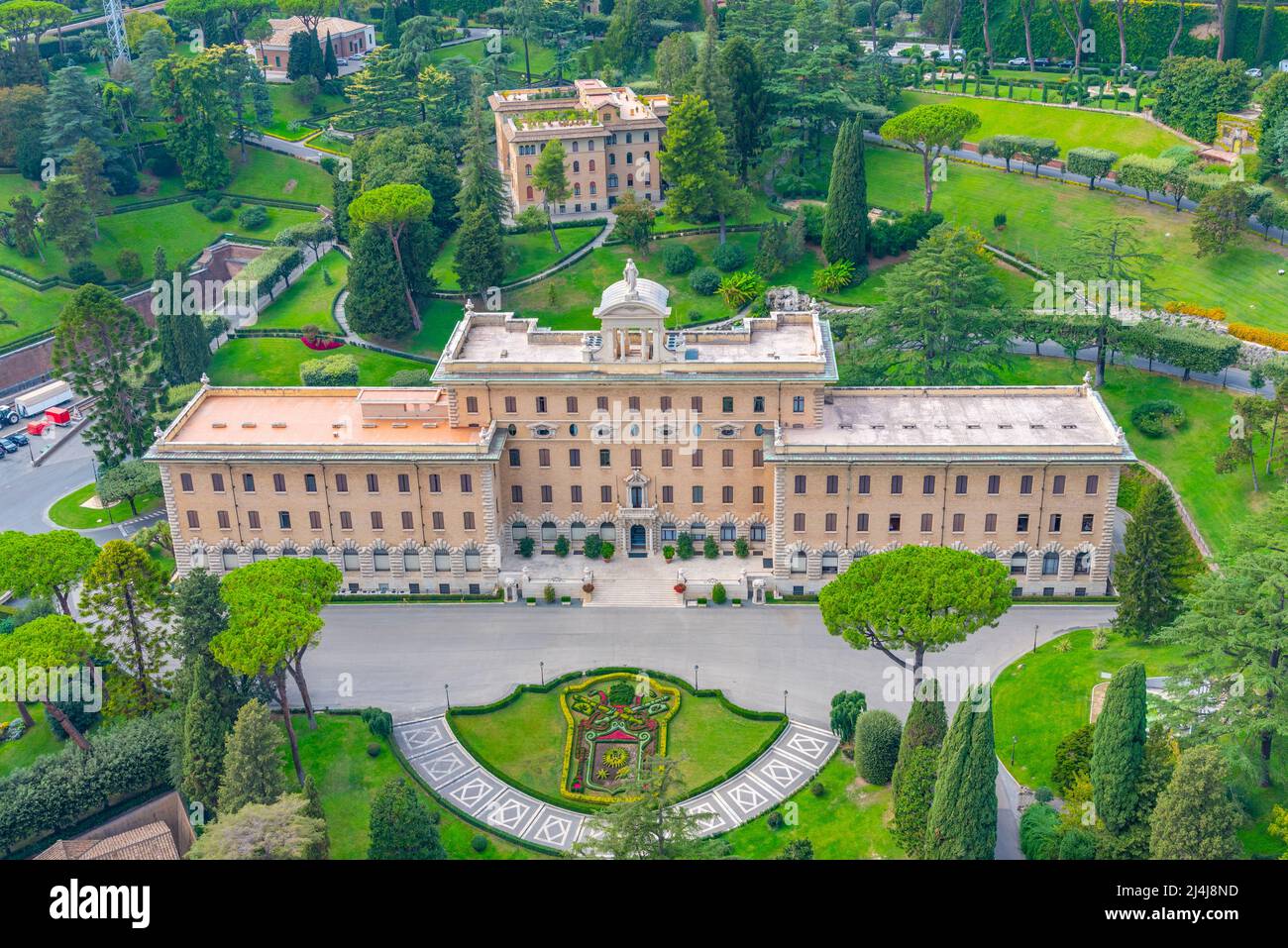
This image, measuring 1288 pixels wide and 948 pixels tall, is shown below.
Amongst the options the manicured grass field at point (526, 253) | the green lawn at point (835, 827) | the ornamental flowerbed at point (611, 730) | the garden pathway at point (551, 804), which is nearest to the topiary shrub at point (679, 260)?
the manicured grass field at point (526, 253)

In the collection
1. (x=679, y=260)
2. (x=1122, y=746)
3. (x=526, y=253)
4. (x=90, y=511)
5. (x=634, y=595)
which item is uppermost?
(x=679, y=260)

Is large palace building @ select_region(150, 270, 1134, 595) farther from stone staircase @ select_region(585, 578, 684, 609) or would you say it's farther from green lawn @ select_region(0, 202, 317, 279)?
green lawn @ select_region(0, 202, 317, 279)

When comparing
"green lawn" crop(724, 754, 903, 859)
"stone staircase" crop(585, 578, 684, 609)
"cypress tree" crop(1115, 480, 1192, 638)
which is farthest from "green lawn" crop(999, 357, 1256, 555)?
"stone staircase" crop(585, 578, 684, 609)

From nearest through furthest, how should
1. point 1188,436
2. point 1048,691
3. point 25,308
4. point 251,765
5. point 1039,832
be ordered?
point 251,765
point 1039,832
point 1048,691
point 1188,436
point 25,308

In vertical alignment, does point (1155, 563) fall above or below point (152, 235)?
below

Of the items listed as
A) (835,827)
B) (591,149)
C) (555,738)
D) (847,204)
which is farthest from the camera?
(591,149)

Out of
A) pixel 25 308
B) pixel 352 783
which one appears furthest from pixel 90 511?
pixel 352 783

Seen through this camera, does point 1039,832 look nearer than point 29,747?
Yes

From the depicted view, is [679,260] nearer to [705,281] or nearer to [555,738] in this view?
[705,281]
